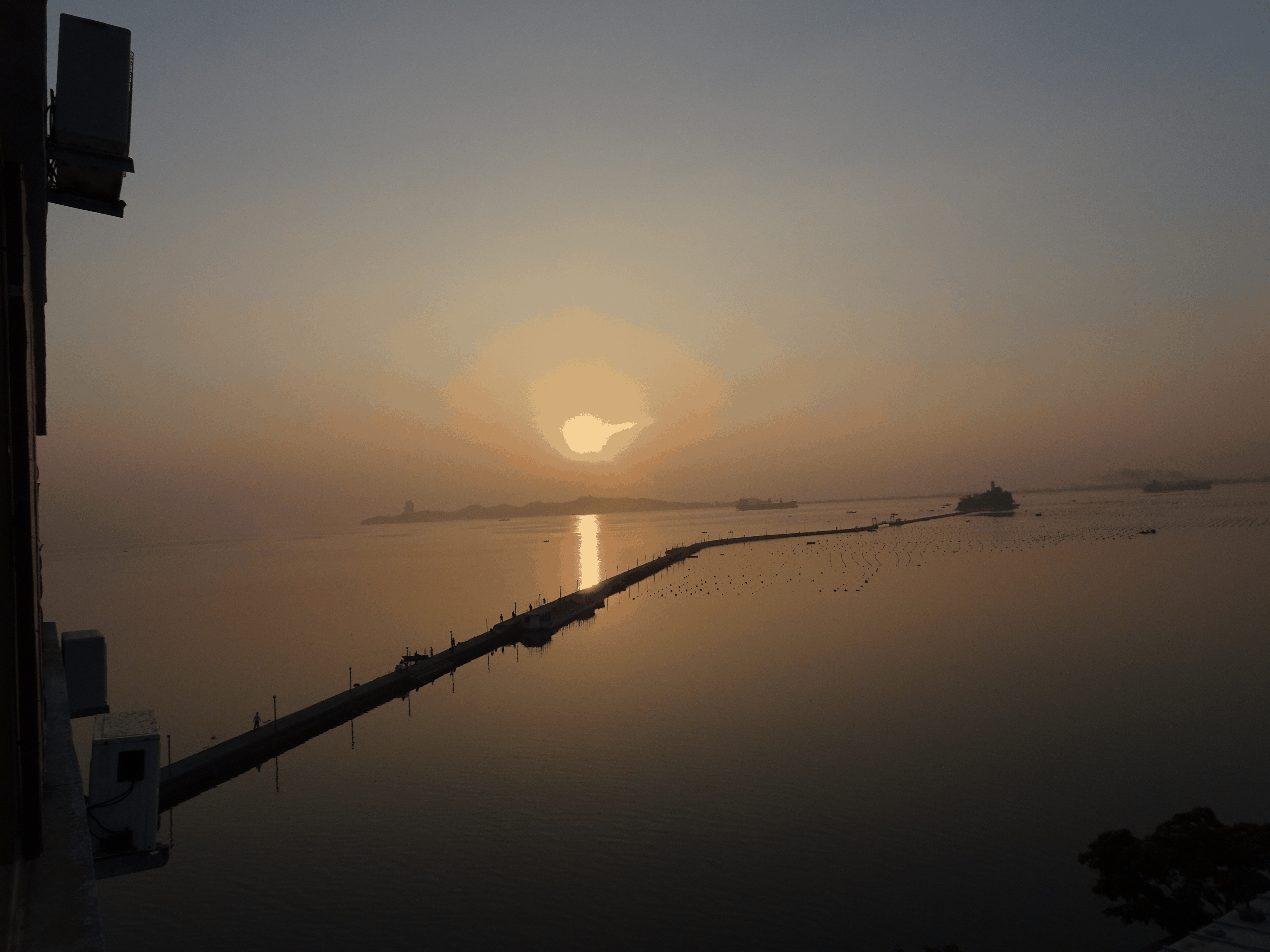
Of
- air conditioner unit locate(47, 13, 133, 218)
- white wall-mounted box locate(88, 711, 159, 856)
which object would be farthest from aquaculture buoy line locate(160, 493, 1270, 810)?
air conditioner unit locate(47, 13, 133, 218)

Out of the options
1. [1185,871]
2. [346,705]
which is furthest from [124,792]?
[346,705]

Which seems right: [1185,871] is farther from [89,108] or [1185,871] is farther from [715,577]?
[715,577]

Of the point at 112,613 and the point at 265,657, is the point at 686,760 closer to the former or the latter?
the point at 265,657

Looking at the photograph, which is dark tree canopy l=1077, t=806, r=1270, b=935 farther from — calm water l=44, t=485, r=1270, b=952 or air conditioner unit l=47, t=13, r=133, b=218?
air conditioner unit l=47, t=13, r=133, b=218

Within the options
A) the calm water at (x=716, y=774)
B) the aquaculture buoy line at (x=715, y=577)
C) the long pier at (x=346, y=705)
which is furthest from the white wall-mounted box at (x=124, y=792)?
the aquaculture buoy line at (x=715, y=577)

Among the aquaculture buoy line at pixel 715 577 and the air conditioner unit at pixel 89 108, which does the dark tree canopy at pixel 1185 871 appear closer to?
the air conditioner unit at pixel 89 108

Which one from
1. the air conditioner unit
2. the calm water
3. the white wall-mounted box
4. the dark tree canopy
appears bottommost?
the calm water

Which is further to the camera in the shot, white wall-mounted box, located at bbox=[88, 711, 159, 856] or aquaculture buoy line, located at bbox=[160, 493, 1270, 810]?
aquaculture buoy line, located at bbox=[160, 493, 1270, 810]

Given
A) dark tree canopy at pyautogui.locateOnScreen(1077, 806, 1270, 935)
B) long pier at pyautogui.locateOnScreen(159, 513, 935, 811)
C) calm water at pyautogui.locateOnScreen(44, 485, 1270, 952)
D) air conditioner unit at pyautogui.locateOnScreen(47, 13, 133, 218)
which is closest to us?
air conditioner unit at pyautogui.locateOnScreen(47, 13, 133, 218)
